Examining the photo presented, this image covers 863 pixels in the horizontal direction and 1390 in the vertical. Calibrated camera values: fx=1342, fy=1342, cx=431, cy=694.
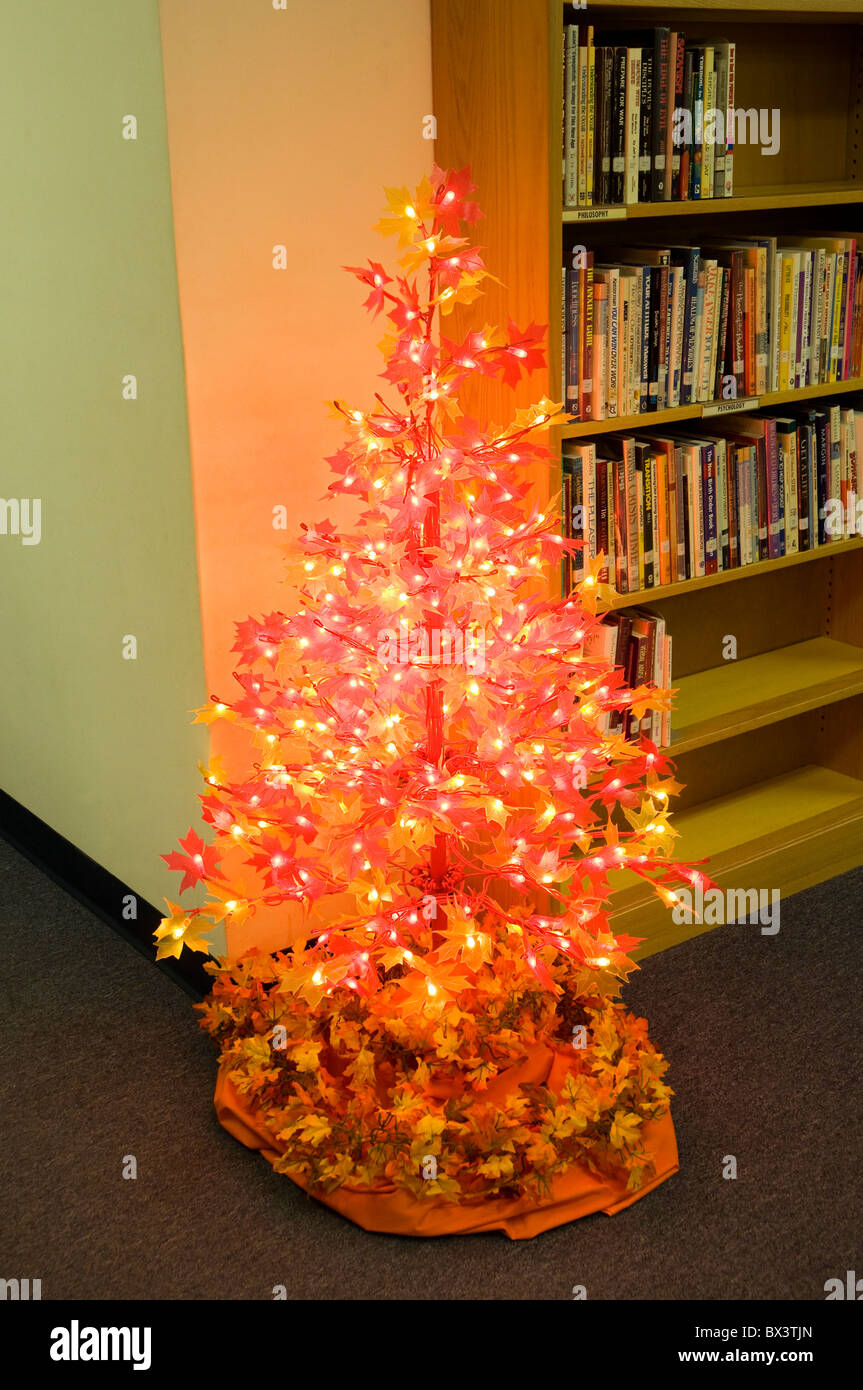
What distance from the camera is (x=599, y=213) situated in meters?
2.36

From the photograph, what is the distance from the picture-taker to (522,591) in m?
2.51

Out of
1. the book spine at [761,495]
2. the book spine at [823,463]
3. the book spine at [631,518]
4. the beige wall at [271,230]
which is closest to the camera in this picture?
the beige wall at [271,230]

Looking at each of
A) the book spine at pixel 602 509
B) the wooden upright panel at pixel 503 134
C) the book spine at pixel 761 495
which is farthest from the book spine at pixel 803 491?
the wooden upright panel at pixel 503 134

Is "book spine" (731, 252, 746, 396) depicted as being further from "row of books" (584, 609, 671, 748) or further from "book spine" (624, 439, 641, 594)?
"row of books" (584, 609, 671, 748)

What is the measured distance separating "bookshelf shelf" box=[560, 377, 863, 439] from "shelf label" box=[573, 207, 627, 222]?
14.0 inches

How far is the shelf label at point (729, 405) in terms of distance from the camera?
2656mm

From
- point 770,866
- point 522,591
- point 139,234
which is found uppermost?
point 139,234

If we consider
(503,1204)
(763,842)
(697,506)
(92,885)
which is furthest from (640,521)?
(92,885)

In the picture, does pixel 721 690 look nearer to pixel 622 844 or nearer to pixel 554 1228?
pixel 622 844

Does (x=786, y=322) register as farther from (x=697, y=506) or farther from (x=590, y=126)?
(x=590, y=126)

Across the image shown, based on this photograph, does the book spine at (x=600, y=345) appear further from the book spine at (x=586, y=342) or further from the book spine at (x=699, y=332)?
the book spine at (x=699, y=332)

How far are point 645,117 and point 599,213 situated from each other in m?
0.22
